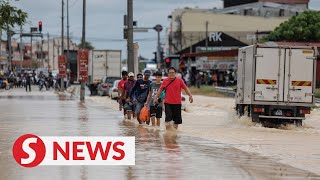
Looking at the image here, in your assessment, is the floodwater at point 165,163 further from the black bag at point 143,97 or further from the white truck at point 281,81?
the white truck at point 281,81

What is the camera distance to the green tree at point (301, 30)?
8044cm

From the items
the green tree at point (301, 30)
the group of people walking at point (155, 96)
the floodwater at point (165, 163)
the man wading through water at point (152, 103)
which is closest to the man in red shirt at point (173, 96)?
the group of people walking at point (155, 96)

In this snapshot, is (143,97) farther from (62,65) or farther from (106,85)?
(62,65)

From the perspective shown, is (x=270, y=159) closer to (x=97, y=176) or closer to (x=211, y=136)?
(x=97, y=176)

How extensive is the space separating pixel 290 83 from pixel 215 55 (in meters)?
47.3

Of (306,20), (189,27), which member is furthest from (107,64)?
(189,27)

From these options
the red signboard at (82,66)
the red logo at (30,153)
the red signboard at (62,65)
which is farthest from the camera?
the red signboard at (62,65)

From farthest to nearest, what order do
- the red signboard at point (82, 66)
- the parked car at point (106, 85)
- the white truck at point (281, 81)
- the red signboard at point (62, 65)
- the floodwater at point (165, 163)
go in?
the red signboard at point (62, 65)
the parked car at point (106, 85)
the red signboard at point (82, 66)
the white truck at point (281, 81)
the floodwater at point (165, 163)

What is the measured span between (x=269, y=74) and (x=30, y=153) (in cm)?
1277

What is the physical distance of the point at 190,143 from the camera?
17688mm

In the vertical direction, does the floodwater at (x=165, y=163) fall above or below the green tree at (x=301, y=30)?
below

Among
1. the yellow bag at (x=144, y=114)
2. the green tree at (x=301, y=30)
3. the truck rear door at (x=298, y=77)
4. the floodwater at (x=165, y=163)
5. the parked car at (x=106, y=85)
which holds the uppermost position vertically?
the green tree at (x=301, y=30)

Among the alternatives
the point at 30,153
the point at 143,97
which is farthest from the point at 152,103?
the point at 30,153

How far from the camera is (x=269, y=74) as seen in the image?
82.2 feet
